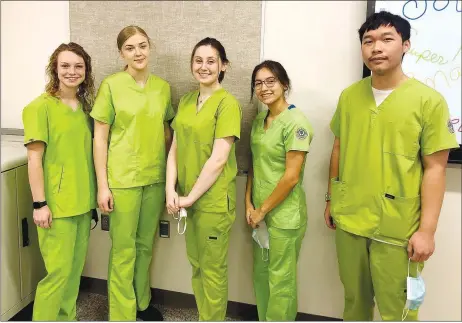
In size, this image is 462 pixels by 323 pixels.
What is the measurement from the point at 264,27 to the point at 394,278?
123cm

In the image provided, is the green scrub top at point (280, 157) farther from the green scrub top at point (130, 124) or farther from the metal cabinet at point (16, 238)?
the metal cabinet at point (16, 238)

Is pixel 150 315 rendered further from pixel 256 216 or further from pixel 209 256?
pixel 256 216

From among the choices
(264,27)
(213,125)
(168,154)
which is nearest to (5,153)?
(168,154)

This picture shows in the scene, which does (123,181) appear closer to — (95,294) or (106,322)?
(106,322)

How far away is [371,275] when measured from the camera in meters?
1.64

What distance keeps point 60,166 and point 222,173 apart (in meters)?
0.68

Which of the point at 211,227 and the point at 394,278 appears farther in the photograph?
the point at 211,227

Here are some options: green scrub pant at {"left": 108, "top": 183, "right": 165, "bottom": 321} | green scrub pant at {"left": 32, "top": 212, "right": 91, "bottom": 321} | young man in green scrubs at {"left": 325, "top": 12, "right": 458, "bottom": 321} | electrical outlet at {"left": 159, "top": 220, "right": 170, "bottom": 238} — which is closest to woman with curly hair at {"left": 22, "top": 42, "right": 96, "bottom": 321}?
green scrub pant at {"left": 32, "top": 212, "right": 91, "bottom": 321}

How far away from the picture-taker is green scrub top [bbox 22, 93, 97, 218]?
1.73m

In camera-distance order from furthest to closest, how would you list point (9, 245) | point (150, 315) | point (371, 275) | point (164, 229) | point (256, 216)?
point (164, 229) < point (150, 315) < point (9, 245) < point (256, 216) < point (371, 275)

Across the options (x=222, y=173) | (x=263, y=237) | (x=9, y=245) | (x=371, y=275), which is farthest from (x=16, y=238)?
(x=371, y=275)

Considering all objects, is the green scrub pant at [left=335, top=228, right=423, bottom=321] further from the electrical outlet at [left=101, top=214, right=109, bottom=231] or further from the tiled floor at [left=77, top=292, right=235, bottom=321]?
the electrical outlet at [left=101, top=214, right=109, bottom=231]

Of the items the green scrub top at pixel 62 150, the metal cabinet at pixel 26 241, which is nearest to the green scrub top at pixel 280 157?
the green scrub top at pixel 62 150

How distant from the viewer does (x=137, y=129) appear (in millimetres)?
1888
